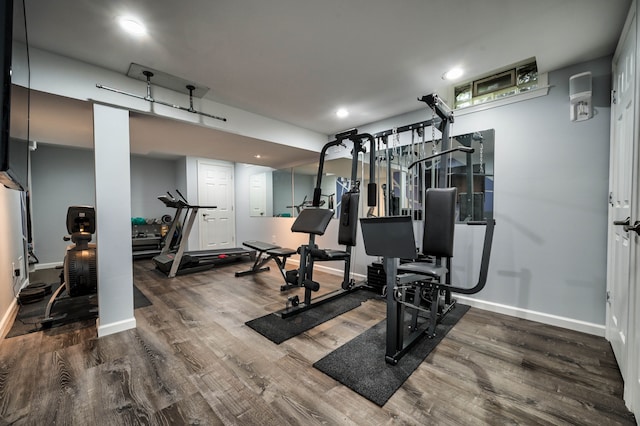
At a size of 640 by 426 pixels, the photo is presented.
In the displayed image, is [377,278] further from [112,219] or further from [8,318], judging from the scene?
[8,318]

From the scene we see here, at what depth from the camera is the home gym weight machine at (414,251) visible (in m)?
1.80

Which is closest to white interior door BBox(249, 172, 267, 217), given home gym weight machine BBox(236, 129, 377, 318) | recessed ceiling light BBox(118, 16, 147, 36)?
home gym weight machine BBox(236, 129, 377, 318)

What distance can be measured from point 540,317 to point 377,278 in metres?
1.72

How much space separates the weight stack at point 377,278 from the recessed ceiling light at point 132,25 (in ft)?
11.1

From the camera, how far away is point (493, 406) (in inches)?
57.1

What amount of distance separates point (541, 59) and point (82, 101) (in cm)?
413

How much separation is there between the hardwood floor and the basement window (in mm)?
2416

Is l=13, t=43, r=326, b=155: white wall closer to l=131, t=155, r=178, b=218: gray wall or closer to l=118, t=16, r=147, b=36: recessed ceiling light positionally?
l=118, t=16, r=147, b=36: recessed ceiling light

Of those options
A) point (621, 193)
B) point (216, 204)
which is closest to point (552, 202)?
point (621, 193)

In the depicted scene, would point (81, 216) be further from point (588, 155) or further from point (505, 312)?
point (588, 155)

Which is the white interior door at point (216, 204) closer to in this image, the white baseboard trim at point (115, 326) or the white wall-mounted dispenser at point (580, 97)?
the white baseboard trim at point (115, 326)

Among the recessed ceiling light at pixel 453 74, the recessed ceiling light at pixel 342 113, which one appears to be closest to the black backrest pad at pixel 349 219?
the recessed ceiling light at pixel 342 113

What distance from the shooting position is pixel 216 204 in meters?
6.58

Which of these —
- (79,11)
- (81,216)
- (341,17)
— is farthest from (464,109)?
(81,216)
